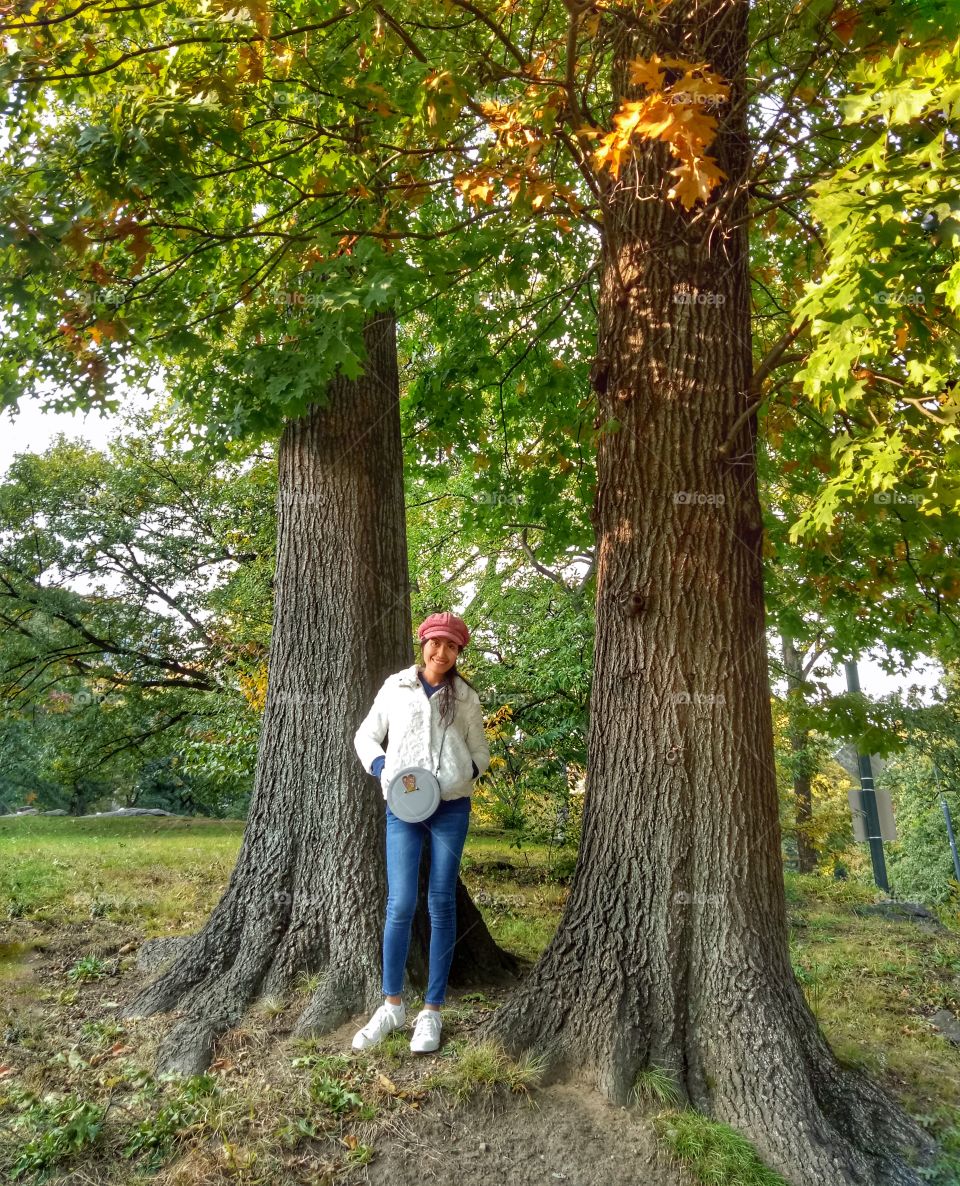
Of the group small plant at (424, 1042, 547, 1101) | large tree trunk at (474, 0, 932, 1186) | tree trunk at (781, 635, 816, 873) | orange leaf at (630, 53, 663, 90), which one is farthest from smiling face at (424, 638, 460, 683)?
tree trunk at (781, 635, 816, 873)

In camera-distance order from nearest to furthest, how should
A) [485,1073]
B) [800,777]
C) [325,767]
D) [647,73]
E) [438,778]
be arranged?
[647,73] → [485,1073] → [438,778] → [325,767] → [800,777]

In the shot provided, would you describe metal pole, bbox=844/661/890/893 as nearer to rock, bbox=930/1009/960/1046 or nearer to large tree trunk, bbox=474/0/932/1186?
rock, bbox=930/1009/960/1046

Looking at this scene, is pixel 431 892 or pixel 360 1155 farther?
pixel 431 892

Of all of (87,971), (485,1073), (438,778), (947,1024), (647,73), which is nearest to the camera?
(647,73)

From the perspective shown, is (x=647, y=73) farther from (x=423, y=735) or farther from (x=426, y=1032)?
(x=426, y=1032)

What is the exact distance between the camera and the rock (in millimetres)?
5578

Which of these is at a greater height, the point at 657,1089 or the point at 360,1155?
the point at 657,1089

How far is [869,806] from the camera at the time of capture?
14.0 metres

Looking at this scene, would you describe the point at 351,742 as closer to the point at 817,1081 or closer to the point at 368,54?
the point at 817,1081

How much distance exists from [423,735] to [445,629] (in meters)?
0.56

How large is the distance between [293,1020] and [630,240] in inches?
178

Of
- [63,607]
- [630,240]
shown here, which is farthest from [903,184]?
[63,607]

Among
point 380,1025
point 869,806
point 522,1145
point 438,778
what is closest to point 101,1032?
point 380,1025

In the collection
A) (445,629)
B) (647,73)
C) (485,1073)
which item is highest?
(647,73)
